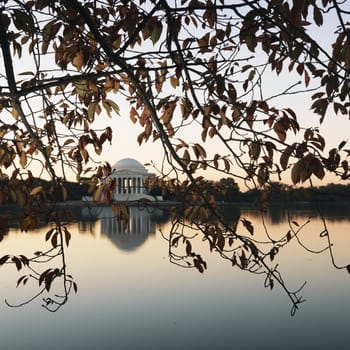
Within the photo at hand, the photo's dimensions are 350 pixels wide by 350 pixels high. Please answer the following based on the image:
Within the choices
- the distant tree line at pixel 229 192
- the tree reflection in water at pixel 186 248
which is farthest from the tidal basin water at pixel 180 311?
the distant tree line at pixel 229 192

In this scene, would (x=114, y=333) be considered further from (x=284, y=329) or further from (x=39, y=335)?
(x=284, y=329)

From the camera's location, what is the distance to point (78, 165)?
2318 mm

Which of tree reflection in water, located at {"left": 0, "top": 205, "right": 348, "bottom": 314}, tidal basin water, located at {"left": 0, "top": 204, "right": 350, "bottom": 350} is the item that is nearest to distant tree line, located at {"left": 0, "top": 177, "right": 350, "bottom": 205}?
tree reflection in water, located at {"left": 0, "top": 205, "right": 348, "bottom": 314}

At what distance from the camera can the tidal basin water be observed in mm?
6926

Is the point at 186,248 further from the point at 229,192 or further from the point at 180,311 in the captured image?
the point at 180,311

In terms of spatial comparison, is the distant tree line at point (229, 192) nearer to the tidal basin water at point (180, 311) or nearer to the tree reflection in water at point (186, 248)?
the tree reflection in water at point (186, 248)

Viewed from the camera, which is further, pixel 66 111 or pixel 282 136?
pixel 66 111

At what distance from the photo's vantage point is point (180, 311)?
8359 mm

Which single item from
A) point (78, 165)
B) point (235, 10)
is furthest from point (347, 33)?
point (78, 165)

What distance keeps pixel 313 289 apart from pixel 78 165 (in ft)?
29.4

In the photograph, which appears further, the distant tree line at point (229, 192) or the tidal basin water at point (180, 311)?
the tidal basin water at point (180, 311)

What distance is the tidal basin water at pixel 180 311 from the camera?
6926 mm

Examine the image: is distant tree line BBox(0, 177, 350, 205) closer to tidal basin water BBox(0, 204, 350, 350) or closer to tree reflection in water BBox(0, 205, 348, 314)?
tree reflection in water BBox(0, 205, 348, 314)

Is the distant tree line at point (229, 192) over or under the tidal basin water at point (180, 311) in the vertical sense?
over
